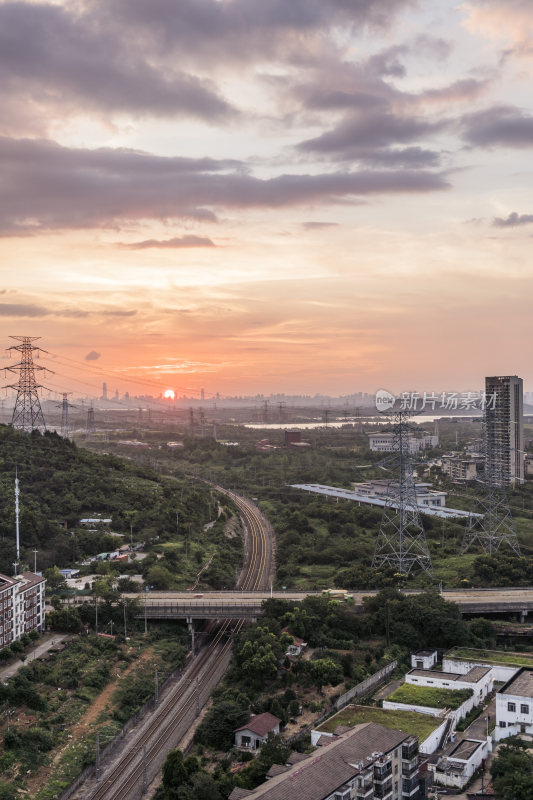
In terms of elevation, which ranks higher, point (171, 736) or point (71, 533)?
point (71, 533)

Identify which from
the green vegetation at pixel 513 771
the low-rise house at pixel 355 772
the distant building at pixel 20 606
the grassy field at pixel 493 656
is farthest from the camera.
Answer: the distant building at pixel 20 606

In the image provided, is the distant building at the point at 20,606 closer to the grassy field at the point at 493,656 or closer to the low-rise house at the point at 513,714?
the grassy field at the point at 493,656

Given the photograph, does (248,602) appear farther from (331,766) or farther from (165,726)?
(331,766)

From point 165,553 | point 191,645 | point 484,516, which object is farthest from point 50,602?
point 484,516

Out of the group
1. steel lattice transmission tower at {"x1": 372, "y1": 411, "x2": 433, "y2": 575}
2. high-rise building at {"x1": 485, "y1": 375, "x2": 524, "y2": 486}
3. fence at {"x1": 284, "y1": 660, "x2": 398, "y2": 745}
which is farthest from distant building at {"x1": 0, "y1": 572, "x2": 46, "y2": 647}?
high-rise building at {"x1": 485, "y1": 375, "x2": 524, "y2": 486}

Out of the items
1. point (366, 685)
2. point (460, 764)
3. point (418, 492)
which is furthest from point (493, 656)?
point (418, 492)

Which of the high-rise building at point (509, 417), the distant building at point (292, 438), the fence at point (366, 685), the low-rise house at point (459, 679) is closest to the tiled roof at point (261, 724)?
the fence at point (366, 685)

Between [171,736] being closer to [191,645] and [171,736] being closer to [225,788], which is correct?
[225,788]
